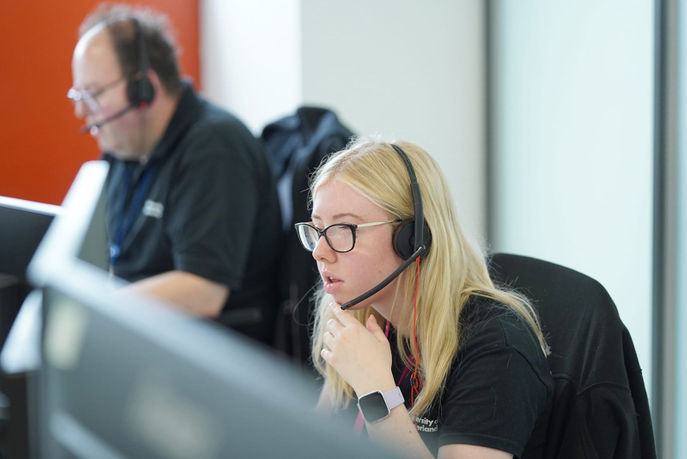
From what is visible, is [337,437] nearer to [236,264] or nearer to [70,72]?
[236,264]

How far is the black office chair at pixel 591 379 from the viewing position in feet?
3.40

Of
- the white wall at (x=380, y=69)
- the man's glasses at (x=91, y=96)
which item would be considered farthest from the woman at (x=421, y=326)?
the white wall at (x=380, y=69)

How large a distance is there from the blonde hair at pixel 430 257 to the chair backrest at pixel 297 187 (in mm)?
749

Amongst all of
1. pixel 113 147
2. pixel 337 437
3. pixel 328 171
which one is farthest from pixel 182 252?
pixel 337 437

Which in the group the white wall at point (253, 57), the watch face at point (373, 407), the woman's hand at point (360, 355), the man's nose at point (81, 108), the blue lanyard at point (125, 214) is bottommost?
the watch face at point (373, 407)

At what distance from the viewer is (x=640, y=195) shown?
1.85 m

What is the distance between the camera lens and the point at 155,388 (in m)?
0.44

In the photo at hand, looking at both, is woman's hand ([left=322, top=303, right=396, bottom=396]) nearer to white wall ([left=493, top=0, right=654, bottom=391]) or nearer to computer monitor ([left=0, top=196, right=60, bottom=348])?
computer monitor ([left=0, top=196, right=60, bottom=348])

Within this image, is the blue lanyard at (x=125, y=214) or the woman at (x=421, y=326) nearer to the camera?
the woman at (x=421, y=326)

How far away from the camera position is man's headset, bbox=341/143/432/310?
3.59 feet

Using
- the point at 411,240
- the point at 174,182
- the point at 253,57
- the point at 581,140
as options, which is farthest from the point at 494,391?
the point at 253,57

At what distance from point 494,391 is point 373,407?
0.17 metres

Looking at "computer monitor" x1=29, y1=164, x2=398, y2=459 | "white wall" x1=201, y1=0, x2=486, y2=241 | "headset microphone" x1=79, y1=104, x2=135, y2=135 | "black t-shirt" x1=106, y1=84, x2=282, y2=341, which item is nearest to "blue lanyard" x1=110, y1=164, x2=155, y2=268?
"black t-shirt" x1=106, y1=84, x2=282, y2=341

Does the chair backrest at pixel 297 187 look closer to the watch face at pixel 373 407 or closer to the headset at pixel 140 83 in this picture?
the headset at pixel 140 83
